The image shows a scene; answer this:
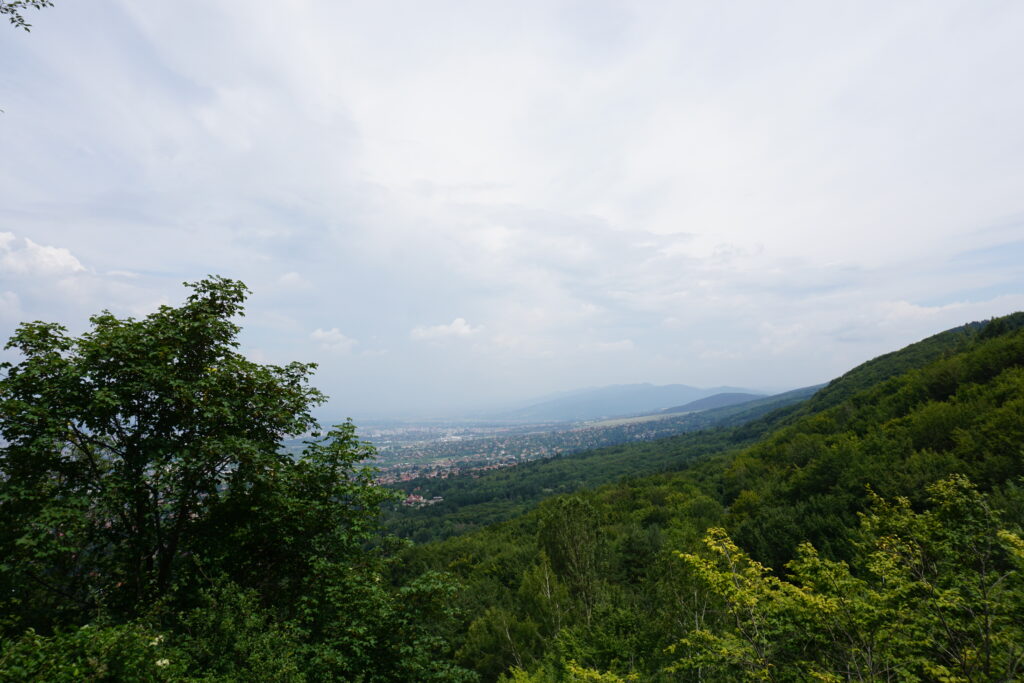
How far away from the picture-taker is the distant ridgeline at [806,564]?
22.0ft

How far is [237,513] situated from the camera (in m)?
Answer: 8.61

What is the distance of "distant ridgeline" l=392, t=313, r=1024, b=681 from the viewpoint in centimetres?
672

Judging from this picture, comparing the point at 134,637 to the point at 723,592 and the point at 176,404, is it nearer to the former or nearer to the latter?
the point at 176,404

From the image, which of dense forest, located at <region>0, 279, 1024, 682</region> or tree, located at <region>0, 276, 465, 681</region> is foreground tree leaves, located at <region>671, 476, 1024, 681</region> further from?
tree, located at <region>0, 276, 465, 681</region>

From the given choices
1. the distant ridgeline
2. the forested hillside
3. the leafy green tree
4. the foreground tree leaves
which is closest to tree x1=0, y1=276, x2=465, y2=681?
the leafy green tree

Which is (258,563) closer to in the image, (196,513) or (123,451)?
(196,513)

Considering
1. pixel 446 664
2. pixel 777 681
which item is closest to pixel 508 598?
pixel 446 664

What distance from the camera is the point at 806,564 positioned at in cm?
829

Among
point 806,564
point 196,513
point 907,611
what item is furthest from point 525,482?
point 907,611

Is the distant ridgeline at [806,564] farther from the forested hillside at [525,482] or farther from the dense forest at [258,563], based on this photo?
the forested hillside at [525,482]

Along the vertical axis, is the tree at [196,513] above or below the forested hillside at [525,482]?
above

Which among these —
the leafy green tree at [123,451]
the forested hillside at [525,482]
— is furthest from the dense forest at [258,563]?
the forested hillside at [525,482]

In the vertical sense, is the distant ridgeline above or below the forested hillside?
above

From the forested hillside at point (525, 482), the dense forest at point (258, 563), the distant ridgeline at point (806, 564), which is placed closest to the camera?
the dense forest at point (258, 563)
